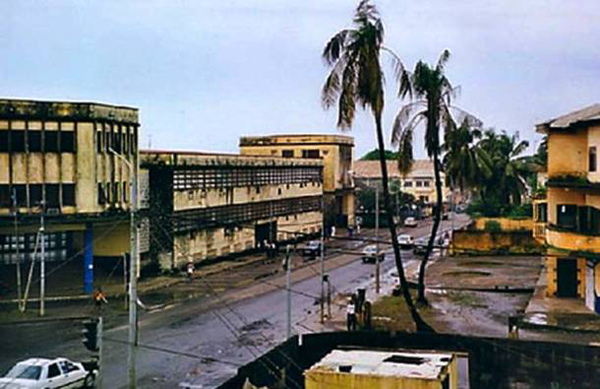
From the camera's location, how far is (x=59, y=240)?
160 ft

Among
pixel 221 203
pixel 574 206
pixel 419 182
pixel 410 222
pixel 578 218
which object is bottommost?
pixel 410 222

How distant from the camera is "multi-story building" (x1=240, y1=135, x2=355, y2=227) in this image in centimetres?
9138

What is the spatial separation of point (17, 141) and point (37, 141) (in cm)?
96

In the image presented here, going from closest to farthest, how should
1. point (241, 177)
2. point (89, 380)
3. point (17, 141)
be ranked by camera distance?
1. point (89, 380)
2. point (17, 141)
3. point (241, 177)

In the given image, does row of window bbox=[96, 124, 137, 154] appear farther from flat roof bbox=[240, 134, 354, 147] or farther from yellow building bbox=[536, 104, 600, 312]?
flat roof bbox=[240, 134, 354, 147]

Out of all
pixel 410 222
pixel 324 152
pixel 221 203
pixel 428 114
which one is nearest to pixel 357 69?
pixel 428 114

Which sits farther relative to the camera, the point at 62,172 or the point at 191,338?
the point at 62,172

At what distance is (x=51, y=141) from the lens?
43.3 metres

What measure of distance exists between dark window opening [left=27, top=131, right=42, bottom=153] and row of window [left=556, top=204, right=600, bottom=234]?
24.7 metres

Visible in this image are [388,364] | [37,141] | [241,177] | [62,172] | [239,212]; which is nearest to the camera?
[388,364]

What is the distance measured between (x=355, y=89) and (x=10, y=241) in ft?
71.1

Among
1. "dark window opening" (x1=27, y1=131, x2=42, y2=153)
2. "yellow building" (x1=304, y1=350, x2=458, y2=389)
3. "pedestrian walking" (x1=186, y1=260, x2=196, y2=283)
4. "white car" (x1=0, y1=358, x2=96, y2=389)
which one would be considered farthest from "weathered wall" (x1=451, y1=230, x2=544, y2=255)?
"yellow building" (x1=304, y1=350, x2=458, y2=389)

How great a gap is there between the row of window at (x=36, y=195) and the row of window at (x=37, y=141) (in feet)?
5.67

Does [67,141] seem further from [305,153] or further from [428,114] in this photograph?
[305,153]
